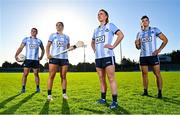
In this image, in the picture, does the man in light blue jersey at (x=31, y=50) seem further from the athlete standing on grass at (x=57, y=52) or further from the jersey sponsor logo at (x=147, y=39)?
the jersey sponsor logo at (x=147, y=39)

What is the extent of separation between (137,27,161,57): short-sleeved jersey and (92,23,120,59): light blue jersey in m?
2.31

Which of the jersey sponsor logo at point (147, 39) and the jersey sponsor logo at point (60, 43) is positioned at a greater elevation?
the jersey sponsor logo at point (147, 39)

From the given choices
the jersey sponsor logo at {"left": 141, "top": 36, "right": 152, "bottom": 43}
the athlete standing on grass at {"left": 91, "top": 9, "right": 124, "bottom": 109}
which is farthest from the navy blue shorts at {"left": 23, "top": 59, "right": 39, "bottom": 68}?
the athlete standing on grass at {"left": 91, "top": 9, "right": 124, "bottom": 109}

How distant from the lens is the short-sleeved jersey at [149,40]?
9.27 m

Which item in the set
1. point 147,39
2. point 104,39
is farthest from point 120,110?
point 147,39

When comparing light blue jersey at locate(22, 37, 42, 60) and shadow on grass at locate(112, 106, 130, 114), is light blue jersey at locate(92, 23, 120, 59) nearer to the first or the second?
shadow on grass at locate(112, 106, 130, 114)

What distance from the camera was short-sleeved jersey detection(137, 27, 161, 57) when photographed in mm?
9273

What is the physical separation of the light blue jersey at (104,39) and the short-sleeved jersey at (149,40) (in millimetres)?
2314

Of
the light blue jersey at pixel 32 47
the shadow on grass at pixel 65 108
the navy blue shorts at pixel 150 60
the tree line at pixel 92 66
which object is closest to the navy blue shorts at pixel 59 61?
the shadow on grass at pixel 65 108

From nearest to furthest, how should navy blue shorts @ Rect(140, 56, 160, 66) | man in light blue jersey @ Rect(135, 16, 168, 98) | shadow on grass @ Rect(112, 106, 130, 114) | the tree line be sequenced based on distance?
A: shadow on grass @ Rect(112, 106, 130, 114), man in light blue jersey @ Rect(135, 16, 168, 98), navy blue shorts @ Rect(140, 56, 160, 66), the tree line

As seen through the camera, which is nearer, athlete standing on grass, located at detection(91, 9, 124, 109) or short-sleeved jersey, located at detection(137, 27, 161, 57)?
athlete standing on grass, located at detection(91, 9, 124, 109)

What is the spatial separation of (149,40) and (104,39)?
7.97 ft

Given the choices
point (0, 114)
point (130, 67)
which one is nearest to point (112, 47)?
point (0, 114)

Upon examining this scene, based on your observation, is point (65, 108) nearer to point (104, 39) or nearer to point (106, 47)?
point (106, 47)
